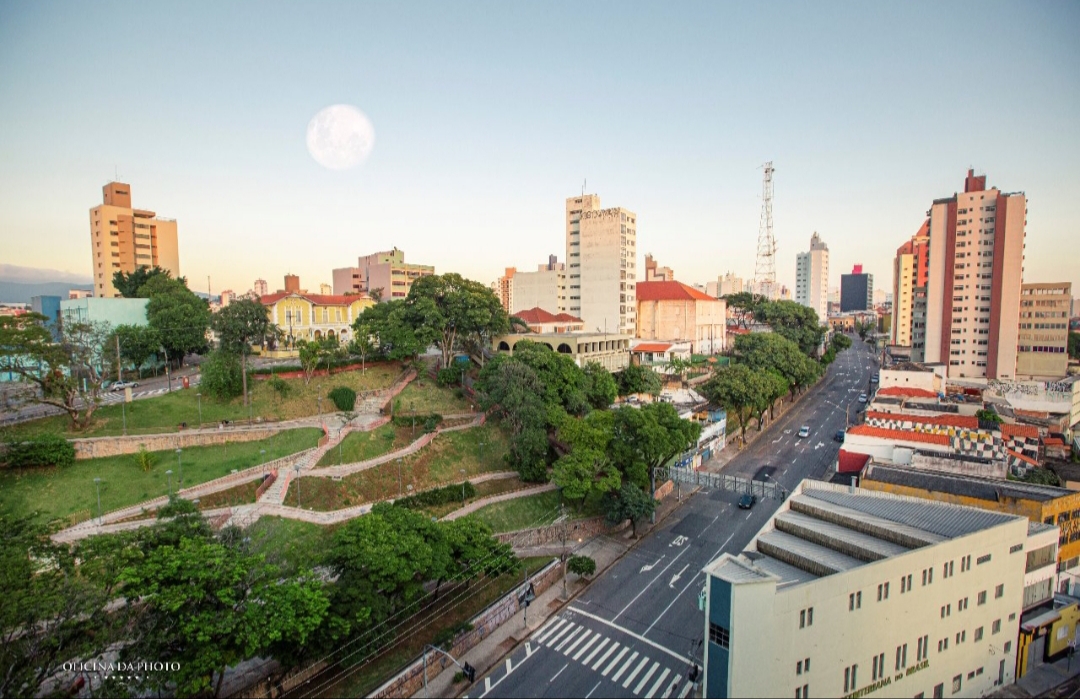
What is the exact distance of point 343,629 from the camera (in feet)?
72.8

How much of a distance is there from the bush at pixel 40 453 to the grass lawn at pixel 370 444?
14.5 meters

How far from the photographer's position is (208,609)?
20.0 metres

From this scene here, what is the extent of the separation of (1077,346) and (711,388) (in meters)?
91.5

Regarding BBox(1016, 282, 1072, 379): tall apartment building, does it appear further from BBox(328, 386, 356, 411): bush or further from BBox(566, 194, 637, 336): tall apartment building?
BBox(328, 386, 356, 411): bush

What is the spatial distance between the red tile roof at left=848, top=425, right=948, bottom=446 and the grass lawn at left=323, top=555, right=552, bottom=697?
28.5m

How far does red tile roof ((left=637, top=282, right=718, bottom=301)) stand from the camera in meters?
98.4

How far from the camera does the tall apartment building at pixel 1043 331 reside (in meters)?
81.2

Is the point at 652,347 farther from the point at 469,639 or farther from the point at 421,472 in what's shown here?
the point at 469,639

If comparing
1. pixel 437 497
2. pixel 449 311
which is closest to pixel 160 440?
pixel 437 497

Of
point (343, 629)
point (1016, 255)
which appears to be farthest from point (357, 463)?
point (1016, 255)

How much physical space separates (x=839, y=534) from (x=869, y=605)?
4.44 metres

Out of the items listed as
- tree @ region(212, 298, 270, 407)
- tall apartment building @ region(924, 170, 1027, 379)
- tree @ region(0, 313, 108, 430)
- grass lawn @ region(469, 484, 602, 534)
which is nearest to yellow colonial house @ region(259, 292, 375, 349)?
tree @ region(212, 298, 270, 407)

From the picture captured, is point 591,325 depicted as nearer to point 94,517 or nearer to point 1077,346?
point 94,517

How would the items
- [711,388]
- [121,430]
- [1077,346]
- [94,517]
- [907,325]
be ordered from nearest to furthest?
[94,517], [121,430], [711,388], [1077,346], [907,325]
